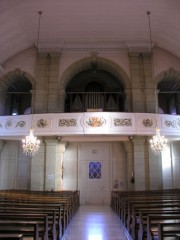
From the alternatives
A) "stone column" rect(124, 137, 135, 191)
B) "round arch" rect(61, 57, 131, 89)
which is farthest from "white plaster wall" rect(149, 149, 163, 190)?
"round arch" rect(61, 57, 131, 89)

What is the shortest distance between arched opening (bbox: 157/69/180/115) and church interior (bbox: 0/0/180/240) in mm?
111

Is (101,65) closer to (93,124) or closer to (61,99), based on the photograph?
(61,99)

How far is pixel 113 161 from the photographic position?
15.9 m

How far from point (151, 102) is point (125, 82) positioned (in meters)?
2.03

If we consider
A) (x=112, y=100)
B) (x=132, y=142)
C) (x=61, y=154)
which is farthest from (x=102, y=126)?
(x=112, y=100)

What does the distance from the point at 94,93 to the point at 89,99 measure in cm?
54

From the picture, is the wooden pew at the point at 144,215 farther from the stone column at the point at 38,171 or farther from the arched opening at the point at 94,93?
the arched opening at the point at 94,93

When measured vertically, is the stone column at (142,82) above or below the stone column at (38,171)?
above

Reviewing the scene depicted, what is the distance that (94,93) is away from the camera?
17.4m

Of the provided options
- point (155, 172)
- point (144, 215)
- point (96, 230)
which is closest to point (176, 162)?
point (155, 172)

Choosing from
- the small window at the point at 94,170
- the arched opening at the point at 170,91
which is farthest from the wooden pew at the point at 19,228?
the arched opening at the point at 170,91

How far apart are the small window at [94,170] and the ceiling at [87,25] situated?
7.25 meters

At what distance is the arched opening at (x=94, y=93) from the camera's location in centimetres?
1716

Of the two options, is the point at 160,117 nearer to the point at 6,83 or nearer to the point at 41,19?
the point at 41,19
